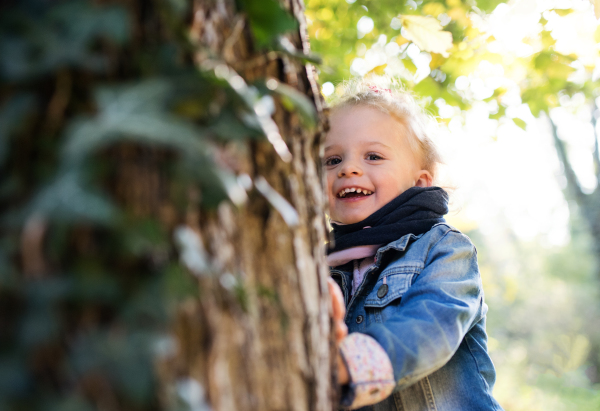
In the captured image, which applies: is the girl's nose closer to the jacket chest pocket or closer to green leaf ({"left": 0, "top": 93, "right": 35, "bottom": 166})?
the jacket chest pocket

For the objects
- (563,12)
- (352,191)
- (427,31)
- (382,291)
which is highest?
(563,12)

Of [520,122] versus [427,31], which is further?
[520,122]

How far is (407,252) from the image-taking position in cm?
160

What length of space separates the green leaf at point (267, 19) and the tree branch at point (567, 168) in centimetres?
1172

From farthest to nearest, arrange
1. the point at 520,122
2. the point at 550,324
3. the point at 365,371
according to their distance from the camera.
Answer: the point at 550,324 → the point at 520,122 → the point at 365,371

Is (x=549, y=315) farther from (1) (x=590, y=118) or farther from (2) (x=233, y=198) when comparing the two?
(2) (x=233, y=198)

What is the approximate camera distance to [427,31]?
1811 millimetres

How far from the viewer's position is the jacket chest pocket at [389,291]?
4.83ft

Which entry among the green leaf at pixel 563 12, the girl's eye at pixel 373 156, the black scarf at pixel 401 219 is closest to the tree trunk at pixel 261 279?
the black scarf at pixel 401 219

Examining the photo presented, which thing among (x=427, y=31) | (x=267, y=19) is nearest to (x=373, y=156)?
(x=427, y=31)

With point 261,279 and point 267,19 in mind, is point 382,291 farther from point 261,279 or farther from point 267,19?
point 267,19

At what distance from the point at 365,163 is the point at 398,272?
61 cm

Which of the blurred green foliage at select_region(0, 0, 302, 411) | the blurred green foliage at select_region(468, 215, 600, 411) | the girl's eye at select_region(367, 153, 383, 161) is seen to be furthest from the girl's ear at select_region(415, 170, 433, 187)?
the blurred green foliage at select_region(468, 215, 600, 411)

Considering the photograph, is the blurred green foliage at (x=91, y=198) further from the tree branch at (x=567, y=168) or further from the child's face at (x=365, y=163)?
the tree branch at (x=567, y=168)
